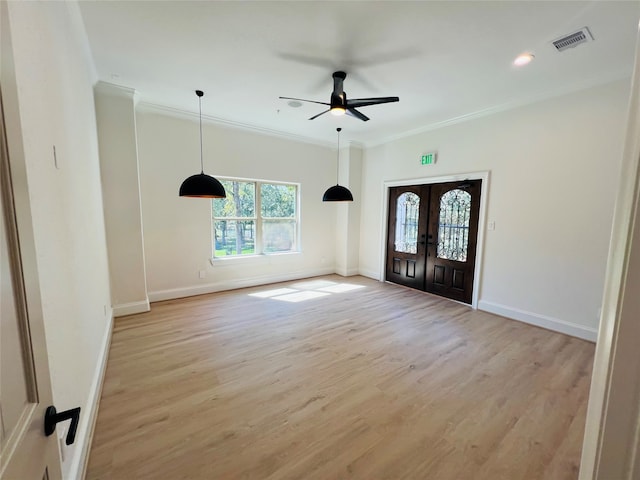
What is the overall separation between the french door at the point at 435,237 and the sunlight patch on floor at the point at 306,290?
1.09m

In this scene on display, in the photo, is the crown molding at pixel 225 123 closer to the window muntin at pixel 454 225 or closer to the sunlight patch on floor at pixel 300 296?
the window muntin at pixel 454 225

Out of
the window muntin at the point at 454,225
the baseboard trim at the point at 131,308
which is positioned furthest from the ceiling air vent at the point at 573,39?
the baseboard trim at the point at 131,308

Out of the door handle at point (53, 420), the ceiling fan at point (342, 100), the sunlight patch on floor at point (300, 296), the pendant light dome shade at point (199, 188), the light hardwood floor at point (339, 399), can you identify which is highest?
the ceiling fan at point (342, 100)

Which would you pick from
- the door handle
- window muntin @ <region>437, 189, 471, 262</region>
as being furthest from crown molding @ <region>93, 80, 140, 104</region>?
window muntin @ <region>437, 189, 471, 262</region>

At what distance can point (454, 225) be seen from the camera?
4.70m

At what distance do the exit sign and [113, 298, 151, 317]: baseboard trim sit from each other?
5.24m

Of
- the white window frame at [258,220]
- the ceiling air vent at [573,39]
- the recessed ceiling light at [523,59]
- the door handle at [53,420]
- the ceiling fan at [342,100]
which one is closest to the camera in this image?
the door handle at [53,420]

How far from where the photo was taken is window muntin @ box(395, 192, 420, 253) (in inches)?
210

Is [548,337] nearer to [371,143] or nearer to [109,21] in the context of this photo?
[371,143]

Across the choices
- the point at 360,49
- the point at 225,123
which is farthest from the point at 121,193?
the point at 360,49

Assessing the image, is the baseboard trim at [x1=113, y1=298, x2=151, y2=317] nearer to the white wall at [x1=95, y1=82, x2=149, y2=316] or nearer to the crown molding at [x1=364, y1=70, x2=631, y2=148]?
the white wall at [x1=95, y1=82, x2=149, y2=316]

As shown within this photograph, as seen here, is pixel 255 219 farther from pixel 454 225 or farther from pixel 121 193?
pixel 454 225

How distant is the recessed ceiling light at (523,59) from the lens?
276cm

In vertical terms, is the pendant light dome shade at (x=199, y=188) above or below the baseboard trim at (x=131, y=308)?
above
